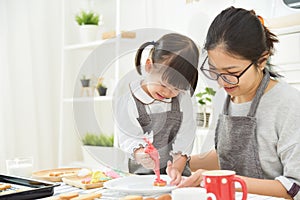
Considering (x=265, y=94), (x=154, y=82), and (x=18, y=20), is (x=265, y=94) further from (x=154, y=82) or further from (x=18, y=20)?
(x=18, y=20)

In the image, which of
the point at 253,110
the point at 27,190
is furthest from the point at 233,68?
the point at 27,190

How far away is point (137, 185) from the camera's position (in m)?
1.32

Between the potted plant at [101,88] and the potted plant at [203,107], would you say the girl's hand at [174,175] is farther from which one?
the potted plant at [101,88]

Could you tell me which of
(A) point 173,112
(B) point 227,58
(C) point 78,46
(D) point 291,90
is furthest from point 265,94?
(C) point 78,46

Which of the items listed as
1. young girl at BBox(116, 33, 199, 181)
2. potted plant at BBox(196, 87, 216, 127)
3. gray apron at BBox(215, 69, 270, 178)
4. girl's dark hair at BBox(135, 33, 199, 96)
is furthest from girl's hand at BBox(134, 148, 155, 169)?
potted plant at BBox(196, 87, 216, 127)

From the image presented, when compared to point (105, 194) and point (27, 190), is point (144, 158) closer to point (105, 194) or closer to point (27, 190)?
point (105, 194)

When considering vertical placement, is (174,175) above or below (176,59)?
below

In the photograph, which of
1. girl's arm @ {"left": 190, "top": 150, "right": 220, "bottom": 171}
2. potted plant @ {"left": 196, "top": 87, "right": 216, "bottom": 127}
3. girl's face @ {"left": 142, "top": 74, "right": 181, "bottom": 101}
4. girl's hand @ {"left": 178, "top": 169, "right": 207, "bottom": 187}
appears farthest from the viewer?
potted plant @ {"left": 196, "top": 87, "right": 216, "bottom": 127}

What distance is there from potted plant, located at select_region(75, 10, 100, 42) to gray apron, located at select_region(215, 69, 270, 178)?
5.13ft

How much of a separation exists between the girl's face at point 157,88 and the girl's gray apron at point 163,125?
51 mm

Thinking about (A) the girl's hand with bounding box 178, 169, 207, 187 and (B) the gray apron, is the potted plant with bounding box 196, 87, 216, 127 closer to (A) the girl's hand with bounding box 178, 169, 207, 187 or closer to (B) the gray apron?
(B) the gray apron

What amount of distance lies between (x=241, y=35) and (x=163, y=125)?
0.36m

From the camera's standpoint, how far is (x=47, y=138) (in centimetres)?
301

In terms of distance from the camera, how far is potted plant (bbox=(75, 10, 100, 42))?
290 cm
